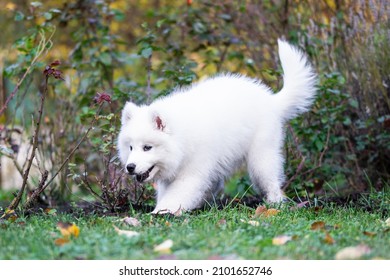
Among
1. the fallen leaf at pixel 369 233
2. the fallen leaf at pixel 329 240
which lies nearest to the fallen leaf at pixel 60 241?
the fallen leaf at pixel 329 240

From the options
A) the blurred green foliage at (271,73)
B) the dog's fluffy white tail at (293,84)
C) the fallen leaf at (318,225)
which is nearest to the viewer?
the fallen leaf at (318,225)

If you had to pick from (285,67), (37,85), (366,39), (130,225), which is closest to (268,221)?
(130,225)

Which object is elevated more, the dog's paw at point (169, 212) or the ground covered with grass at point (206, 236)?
the ground covered with grass at point (206, 236)

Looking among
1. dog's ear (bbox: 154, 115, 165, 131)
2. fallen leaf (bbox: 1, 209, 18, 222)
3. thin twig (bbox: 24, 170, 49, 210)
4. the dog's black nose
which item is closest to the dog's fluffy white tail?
dog's ear (bbox: 154, 115, 165, 131)

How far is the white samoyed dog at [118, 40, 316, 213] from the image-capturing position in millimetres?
4332

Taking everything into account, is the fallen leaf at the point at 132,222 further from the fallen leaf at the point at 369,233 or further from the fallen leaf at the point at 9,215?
the fallen leaf at the point at 369,233

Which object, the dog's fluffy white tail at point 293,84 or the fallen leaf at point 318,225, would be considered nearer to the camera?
the fallen leaf at point 318,225

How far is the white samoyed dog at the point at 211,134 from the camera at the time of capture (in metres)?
4.33

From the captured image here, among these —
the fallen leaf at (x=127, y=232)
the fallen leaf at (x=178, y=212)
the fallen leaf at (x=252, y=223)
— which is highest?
the fallen leaf at (x=127, y=232)

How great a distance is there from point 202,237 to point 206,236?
4 centimetres

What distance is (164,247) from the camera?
2908mm

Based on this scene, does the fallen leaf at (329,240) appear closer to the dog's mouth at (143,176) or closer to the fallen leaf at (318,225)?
the fallen leaf at (318,225)

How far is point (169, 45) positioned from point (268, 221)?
2.94 m

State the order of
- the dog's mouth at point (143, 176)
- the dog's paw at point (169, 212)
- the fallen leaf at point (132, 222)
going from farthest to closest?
1. the dog's mouth at point (143, 176)
2. the dog's paw at point (169, 212)
3. the fallen leaf at point (132, 222)
